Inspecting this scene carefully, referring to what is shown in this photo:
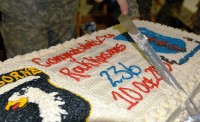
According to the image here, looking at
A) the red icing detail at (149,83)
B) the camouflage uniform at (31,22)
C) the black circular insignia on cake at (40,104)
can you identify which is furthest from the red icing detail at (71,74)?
the camouflage uniform at (31,22)

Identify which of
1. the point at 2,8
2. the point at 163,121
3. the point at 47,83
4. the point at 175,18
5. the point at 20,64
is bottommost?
the point at 175,18

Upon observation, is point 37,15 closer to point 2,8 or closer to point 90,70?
point 2,8

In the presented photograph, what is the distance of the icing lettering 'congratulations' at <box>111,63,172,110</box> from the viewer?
43.6 inches

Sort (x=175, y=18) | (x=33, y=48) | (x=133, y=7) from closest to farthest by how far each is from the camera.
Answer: (x=33, y=48), (x=133, y=7), (x=175, y=18)

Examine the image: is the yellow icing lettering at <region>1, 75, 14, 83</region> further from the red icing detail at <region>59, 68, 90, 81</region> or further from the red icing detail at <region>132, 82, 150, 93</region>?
the red icing detail at <region>132, 82, 150, 93</region>

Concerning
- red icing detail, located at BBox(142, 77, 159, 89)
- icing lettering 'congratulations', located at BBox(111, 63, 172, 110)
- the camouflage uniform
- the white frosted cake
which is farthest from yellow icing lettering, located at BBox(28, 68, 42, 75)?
the camouflage uniform

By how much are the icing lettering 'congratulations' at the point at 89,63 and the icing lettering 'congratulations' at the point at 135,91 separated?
0.57 feet

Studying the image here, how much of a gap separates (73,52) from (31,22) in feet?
1.49

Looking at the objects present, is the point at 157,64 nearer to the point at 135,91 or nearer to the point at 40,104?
the point at 135,91

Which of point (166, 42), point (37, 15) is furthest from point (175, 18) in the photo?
point (37, 15)

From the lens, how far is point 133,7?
7.99ft

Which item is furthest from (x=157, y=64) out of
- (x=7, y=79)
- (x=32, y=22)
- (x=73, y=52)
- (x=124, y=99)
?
(x=32, y=22)

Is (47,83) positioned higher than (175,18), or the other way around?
(47,83)

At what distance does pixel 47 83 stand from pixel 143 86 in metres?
0.40
